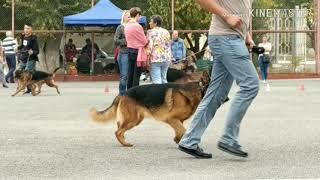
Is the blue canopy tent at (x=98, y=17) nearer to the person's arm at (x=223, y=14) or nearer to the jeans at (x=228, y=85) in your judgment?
the jeans at (x=228, y=85)

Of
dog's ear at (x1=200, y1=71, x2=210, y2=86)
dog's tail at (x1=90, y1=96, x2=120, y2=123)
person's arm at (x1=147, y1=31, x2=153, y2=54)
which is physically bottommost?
dog's tail at (x1=90, y1=96, x2=120, y2=123)

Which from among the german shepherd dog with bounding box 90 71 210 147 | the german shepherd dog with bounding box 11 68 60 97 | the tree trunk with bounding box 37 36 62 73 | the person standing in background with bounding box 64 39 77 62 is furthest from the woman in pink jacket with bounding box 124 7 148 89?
the tree trunk with bounding box 37 36 62 73

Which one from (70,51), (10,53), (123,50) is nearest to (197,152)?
(123,50)

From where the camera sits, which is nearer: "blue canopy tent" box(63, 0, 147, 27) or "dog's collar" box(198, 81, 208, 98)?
"dog's collar" box(198, 81, 208, 98)

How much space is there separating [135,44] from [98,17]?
12714mm

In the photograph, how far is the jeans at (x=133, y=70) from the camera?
521 inches

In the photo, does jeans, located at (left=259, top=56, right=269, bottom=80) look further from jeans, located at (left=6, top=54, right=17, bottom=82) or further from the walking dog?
the walking dog

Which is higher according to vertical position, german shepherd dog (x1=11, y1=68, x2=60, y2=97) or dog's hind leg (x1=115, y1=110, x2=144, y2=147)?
dog's hind leg (x1=115, y1=110, x2=144, y2=147)

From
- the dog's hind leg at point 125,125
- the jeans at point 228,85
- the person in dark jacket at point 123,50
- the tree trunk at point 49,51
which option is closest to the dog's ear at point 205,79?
the jeans at point 228,85

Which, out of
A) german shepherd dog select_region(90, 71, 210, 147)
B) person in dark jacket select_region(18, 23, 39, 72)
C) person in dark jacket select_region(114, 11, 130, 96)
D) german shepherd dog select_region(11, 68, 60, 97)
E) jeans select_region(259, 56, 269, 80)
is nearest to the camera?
german shepherd dog select_region(90, 71, 210, 147)

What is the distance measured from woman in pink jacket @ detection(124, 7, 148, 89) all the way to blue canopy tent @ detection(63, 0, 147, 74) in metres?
11.9

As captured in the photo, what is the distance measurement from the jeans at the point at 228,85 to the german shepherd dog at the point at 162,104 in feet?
2.60

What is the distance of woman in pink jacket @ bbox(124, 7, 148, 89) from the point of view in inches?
511

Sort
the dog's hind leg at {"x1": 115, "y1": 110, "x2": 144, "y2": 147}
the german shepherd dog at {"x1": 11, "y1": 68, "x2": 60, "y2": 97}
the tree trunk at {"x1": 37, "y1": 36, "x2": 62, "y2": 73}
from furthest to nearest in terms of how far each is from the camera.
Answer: the tree trunk at {"x1": 37, "y1": 36, "x2": 62, "y2": 73} → the german shepherd dog at {"x1": 11, "y1": 68, "x2": 60, "y2": 97} → the dog's hind leg at {"x1": 115, "y1": 110, "x2": 144, "y2": 147}
